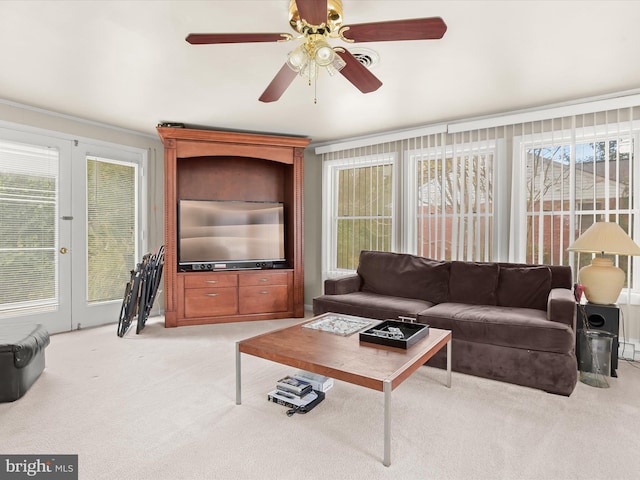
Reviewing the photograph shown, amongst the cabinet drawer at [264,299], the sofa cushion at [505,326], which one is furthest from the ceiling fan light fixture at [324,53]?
the cabinet drawer at [264,299]

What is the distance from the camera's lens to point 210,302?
452 cm

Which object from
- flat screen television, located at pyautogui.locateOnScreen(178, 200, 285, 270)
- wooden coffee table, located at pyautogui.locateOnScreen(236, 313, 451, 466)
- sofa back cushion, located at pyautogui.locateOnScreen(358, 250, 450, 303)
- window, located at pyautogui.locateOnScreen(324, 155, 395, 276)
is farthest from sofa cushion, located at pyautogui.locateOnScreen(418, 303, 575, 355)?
flat screen television, located at pyautogui.locateOnScreen(178, 200, 285, 270)

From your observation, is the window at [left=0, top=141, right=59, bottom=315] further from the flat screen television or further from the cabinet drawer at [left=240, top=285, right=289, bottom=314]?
the cabinet drawer at [left=240, top=285, right=289, bottom=314]

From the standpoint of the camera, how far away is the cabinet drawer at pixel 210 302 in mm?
4445

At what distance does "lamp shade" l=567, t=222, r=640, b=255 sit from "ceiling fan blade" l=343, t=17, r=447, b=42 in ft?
7.02

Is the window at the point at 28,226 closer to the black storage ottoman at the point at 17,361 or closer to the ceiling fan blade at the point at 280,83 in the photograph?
the black storage ottoman at the point at 17,361

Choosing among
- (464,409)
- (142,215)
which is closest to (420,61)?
(464,409)

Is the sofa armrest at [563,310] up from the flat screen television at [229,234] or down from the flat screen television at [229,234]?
down

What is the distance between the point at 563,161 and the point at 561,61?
1.23 meters

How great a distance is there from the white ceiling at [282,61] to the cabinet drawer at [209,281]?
1.81 meters

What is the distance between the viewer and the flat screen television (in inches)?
182

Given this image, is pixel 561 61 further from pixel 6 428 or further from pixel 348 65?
pixel 6 428

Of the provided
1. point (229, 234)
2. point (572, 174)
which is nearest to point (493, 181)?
point (572, 174)

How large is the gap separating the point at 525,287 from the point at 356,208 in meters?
2.27
